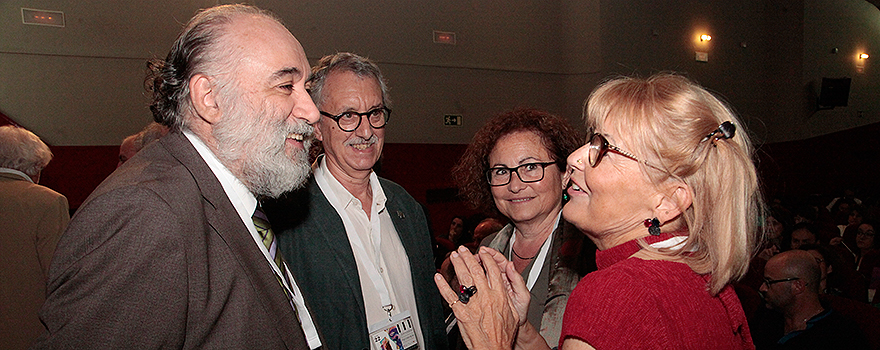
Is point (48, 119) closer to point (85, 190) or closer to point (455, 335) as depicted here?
point (85, 190)

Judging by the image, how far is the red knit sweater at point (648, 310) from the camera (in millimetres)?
924

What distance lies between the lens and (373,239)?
6.64 ft

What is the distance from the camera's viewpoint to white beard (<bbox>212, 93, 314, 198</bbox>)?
125 cm

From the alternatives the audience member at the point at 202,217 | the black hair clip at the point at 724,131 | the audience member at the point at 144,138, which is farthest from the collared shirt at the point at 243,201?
the audience member at the point at 144,138

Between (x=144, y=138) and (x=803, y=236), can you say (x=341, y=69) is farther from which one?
(x=803, y=236)

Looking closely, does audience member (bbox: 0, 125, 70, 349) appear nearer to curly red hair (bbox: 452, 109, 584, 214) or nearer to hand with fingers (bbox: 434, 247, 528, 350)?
curly red hair (bbox: 452, 109, 584, 214)

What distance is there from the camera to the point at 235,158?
1.25m

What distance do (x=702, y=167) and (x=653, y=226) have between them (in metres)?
0.17

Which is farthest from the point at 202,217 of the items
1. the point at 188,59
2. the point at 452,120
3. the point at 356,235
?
the point at 452,120

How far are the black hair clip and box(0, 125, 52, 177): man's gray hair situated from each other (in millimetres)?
3508

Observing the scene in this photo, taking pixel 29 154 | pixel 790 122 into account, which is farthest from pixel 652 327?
pixel 790 122

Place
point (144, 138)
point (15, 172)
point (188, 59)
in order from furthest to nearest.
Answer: point (144, 138), point (15, 172), point (188, 59)

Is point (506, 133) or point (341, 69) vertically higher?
point (341, 69)

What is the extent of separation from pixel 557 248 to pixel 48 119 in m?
7.41
